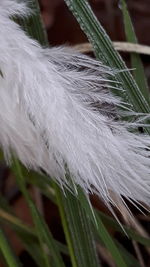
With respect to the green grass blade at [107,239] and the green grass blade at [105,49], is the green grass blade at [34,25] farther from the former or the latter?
the green grass blade at [107,239]

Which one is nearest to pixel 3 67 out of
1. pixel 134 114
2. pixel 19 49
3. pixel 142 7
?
pixel 19 49

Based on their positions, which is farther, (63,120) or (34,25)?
(34,25)

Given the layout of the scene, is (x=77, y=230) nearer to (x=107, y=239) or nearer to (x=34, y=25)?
(x=107, y=239)

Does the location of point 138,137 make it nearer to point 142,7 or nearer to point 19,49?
point 19,49

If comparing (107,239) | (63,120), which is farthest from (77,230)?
(63,120)

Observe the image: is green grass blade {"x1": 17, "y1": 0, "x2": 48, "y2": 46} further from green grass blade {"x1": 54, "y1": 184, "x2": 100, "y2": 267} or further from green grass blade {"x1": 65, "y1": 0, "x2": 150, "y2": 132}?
green grass blade {"x1": 54, "y1": 184, "x2": 100, "y2": 267}

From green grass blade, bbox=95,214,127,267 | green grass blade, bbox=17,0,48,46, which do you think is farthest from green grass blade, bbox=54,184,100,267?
green grass blade, bbox=17,0,48,46
